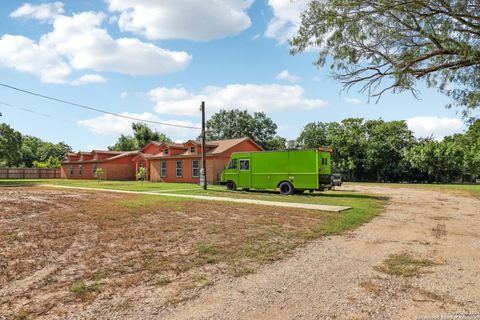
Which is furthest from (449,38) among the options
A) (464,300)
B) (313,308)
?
(313,308)

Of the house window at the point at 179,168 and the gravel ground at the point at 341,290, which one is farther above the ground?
the house window at the point at 179,168

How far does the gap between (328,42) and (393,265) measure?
6476 mm

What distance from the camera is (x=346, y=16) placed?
9.13 meters

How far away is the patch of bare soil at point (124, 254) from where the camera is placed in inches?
171

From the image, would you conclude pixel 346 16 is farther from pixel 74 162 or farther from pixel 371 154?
pixel 74 162

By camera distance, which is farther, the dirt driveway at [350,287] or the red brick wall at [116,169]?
the red brick wall at [116,169]

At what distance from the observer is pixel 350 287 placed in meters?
4.95

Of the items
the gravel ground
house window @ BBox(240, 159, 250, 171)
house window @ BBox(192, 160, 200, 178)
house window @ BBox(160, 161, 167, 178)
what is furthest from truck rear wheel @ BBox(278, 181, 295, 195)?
house window @ BBox(160, 161, 167, 178)

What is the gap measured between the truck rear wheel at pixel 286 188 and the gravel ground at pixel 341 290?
477 inches

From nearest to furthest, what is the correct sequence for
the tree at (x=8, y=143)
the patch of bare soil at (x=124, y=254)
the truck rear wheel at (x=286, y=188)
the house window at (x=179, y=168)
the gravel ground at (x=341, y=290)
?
the gravel ground at (x=341, y=290), the patch of bare soil at (x=124, y=254), the truck rear wheel at (x=286, y=188), the house window at (x=179, y=168), the tree at (x=8, y=143)

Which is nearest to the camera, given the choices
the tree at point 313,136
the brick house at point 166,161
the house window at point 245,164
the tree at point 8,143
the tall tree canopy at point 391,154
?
the house window at point 245,164

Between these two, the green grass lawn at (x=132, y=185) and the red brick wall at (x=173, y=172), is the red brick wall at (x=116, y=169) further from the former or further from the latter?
the green grass lawn at (x=132, y=185)

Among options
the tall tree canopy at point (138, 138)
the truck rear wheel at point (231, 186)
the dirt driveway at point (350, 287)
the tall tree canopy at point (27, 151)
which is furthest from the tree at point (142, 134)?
the dirt driveway at point (350, 287)

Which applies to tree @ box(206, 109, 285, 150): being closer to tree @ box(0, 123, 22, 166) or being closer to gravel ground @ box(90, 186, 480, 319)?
tree @ box(0, 123, 22, 166)
